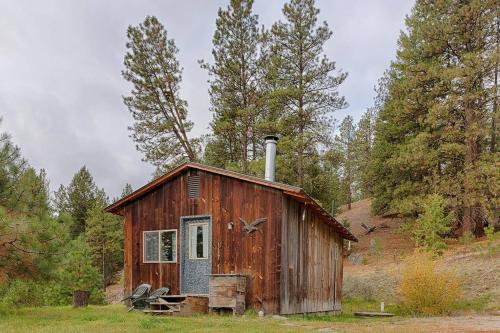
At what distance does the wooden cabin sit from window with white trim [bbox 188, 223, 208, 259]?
0.03 meters

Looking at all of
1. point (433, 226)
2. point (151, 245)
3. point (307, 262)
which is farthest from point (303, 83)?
point (151, 245)

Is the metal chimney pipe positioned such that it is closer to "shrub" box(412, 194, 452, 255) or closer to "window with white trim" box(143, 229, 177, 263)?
"window with white trim" box(143, 229, 177, 263)

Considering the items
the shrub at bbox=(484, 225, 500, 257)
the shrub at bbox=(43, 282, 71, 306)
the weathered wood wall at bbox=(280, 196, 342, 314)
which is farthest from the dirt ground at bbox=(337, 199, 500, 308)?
the shrub at bbox=(43, 282, 71, 306)

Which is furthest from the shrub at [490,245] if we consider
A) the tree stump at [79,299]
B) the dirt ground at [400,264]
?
the tree stump at [79,299]

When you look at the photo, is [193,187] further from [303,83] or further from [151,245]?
[303,83]

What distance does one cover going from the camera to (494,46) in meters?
24.3

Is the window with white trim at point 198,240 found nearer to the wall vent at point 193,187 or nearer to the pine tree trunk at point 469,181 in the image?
the wall vent at point 193,187

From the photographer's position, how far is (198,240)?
14734 millimetres

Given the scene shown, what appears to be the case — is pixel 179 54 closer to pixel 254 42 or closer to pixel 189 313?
pixel 254 42

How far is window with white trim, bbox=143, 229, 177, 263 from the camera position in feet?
49.7

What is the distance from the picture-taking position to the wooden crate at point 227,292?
12.9 metres

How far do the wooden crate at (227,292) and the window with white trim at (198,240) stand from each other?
4.58ft

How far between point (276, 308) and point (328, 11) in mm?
20816

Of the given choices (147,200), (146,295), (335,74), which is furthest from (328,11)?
(146,295)
